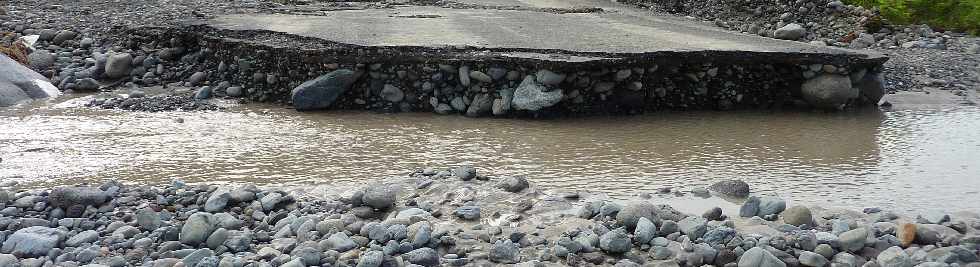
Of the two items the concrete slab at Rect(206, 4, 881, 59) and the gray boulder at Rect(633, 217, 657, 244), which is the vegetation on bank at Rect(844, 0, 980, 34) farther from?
the gray boulder at Rect(633, 217, 657, 244)

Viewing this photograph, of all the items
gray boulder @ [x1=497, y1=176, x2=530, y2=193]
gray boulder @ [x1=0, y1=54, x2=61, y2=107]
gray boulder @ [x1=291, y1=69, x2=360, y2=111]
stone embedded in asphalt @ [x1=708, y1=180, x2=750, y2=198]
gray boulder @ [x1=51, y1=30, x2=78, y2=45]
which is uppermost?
stone embedded in asphalt @ [x1=708, y1=180, x2=750, y2=198]

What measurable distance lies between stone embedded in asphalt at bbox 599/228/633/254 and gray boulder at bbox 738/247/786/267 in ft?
1.45

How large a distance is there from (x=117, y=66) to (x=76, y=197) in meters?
4.64

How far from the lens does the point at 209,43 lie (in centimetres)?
809

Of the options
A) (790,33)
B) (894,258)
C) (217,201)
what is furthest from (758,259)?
(790,33)

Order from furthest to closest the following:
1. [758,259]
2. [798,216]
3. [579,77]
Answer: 1. [579,77]
2. [798,216]
3. [758,259]

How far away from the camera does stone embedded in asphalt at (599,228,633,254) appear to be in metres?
3.40

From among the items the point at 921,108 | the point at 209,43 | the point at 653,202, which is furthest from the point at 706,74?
the point at 209,43

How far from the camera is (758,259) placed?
3.21 m

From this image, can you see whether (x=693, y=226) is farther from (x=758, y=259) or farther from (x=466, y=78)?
(x=466, y=78)

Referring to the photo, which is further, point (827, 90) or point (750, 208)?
point (827, 90)

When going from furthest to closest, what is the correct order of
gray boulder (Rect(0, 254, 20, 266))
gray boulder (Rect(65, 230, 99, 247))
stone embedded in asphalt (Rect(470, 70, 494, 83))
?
1. stone embedded in asphalt (Rect(470, 70, 494, 83))
2. gray boulder (Rect(65, 230, 99, 247))
3. gray boulder (Rect(0, 254, 20, 266))

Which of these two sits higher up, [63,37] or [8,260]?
[8,260]

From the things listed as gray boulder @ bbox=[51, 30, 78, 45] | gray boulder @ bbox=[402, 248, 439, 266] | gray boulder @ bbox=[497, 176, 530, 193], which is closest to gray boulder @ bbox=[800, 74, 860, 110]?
gray boulder @ bbox=[497, 176, 530, 193]
